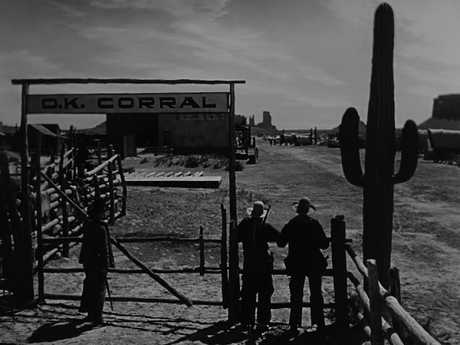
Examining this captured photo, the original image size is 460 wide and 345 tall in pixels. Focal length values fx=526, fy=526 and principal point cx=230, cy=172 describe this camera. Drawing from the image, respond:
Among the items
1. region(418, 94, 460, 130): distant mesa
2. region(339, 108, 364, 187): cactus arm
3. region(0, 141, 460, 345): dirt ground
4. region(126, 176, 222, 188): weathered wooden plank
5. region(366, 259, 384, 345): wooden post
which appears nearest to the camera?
region(366, 259, 384, 345): wooden post

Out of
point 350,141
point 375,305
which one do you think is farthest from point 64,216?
point 375,305

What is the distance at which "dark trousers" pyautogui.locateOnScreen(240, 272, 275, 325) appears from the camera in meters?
6.61

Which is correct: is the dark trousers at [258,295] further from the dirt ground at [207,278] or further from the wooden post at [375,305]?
the wooden post at [375,305]

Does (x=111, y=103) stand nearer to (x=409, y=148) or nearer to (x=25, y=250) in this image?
(x=25, y=250)

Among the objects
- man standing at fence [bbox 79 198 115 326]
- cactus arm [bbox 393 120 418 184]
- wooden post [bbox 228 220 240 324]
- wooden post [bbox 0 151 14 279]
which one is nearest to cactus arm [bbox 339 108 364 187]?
cactus arm [bbox 393 120 418 184]

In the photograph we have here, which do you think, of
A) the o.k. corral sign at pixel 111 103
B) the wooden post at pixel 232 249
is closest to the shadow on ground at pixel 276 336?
the wooden post at pixel 232 249

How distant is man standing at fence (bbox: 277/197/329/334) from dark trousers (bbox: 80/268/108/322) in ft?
7.77

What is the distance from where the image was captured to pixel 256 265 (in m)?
6.55

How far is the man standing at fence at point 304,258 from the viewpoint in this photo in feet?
21.1

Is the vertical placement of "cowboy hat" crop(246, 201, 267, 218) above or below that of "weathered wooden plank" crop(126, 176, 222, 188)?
above

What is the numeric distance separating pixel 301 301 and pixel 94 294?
8.62ft

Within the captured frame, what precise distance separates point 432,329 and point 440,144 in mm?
34064

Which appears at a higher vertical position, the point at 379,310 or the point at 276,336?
the point at 379,310

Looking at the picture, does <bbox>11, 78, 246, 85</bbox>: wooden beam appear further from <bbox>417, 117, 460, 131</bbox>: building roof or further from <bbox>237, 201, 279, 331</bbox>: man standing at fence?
<bbox>417, 117, 460, 131</bbox>: building roof
